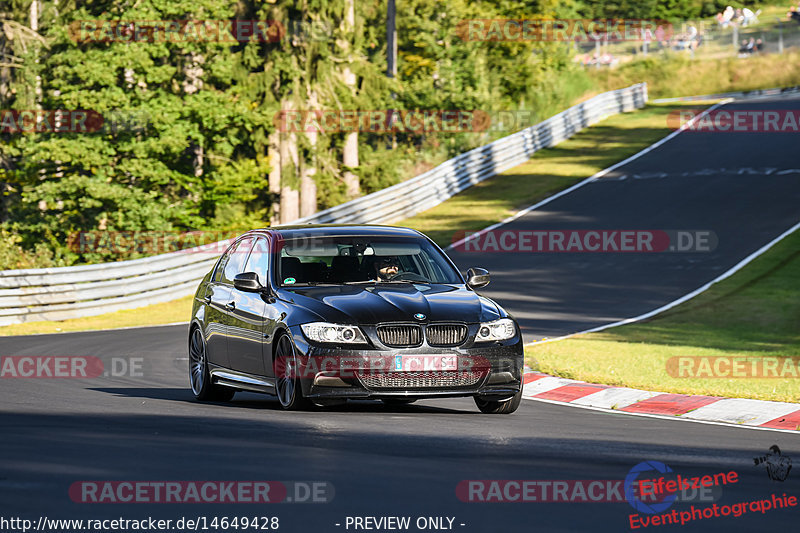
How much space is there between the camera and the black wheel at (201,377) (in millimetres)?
12641

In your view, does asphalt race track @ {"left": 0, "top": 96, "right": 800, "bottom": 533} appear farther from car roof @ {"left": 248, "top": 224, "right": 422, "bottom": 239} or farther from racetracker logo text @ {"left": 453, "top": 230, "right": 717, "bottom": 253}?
racetracker logo text @ {"left": 453, "top": 230, "right": 717, "bottom": 253}

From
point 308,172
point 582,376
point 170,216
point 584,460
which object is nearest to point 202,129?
point 170,216

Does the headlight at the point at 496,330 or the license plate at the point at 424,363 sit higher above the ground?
the headlight at the point at 496,330

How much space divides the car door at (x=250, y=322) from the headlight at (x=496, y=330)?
1957mm

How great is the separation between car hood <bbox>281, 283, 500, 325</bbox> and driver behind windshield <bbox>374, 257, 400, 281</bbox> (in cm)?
23

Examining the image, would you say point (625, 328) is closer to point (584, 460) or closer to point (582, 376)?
point (582, 376)

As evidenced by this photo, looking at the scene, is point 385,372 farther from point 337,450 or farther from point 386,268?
point 337,450

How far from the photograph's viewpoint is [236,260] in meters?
12.8

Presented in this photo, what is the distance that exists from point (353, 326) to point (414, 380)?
66cm

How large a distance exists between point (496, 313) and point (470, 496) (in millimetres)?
4094

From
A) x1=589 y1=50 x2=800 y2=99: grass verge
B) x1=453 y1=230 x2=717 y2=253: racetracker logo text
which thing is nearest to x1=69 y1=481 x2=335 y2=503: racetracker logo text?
x1=453 y1=230 x2=717 y2=253: racetracker logo text

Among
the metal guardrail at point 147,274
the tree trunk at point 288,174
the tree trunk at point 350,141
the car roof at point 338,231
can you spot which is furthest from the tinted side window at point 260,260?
the tree trunk at point 350,141

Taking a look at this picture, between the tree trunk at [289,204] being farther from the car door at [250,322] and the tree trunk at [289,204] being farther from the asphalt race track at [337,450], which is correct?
the car door at [250,322]

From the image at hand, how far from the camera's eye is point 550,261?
2989 centimetres
